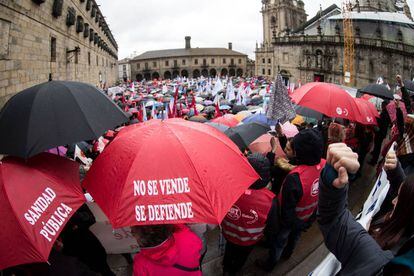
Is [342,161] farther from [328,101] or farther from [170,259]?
[328,101]

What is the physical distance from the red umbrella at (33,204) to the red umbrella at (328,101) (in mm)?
4080

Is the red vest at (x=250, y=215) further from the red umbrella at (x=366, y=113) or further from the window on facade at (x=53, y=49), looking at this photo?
the window on facade at (x=53, y=49)

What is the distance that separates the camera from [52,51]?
12336 millimetres

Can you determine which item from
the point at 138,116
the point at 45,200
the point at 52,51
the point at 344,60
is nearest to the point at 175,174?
the point at 45,200

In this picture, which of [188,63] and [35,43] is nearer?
[35,43]

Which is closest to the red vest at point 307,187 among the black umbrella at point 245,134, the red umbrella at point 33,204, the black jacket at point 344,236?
the black umbrella at point 245,134

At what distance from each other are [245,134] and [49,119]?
3.16m

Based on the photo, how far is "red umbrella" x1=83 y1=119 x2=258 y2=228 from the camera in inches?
83.5

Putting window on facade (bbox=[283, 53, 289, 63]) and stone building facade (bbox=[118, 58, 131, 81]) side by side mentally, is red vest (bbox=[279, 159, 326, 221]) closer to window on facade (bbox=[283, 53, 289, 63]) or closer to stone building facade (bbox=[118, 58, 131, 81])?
window on facade (bbox=[283, 53, 289, 63])

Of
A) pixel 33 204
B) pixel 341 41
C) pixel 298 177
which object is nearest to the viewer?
pixel 33 204

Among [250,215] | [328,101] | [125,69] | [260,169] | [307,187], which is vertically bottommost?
[250,215]

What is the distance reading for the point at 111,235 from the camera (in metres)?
3.65

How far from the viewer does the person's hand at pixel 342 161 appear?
140cm

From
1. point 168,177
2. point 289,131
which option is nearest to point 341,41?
point 289,131
